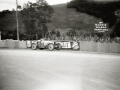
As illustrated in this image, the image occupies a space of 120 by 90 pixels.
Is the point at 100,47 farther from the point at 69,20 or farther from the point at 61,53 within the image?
the point at 69,20

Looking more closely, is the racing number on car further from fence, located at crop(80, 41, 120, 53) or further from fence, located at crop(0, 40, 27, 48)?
fence, located at crop(0, 40, 27, 48)

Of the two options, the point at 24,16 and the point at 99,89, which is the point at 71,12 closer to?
the point at 24,16

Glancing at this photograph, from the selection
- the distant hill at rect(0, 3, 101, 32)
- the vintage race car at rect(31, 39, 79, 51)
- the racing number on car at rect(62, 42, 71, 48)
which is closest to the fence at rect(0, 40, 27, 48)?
the vintage race car at rect(31, 39, 79, 51)

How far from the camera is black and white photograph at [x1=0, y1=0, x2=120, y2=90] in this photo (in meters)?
7.47

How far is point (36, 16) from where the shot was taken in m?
50.7

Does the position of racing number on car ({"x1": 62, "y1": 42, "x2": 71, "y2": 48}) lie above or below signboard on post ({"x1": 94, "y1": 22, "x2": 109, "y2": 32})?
below

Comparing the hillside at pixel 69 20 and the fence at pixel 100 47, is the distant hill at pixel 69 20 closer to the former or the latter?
the hillside at pixel 69 20

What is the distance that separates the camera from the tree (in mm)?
50594

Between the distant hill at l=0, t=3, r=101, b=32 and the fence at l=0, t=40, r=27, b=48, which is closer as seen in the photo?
the fence at l=0, t=40, r=27, b=48

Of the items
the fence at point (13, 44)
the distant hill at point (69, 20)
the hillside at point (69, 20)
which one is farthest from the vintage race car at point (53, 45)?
the hillside at point (69, 20)

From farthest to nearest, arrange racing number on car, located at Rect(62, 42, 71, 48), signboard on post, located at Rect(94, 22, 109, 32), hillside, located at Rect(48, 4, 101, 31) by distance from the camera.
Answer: hillside, located at Rect(48, 4, 101, 31) < racing number on car, located at Rect(62, 42, 71, 48) < signboard on post, located at Rect(94, 22, 109, 32)

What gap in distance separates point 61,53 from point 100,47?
199 inches

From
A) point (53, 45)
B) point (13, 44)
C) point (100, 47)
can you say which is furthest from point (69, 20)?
point (100, 47)

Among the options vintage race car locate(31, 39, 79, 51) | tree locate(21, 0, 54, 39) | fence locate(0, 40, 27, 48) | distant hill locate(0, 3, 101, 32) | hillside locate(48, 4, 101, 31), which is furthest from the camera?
hillside locate(48, 4, 101, 31)
